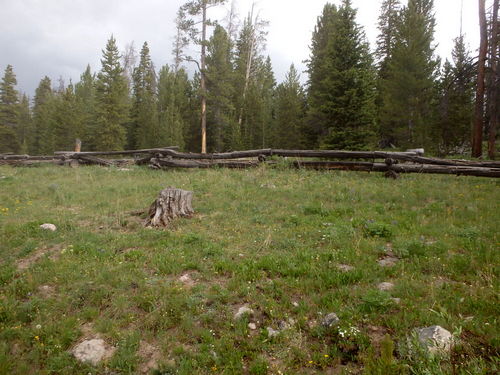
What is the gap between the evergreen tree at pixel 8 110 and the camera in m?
46.8

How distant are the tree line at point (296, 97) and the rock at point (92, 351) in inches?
643

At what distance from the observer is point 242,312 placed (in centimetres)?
411

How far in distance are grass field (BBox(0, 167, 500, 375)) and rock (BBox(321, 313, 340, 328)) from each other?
2.3 inches

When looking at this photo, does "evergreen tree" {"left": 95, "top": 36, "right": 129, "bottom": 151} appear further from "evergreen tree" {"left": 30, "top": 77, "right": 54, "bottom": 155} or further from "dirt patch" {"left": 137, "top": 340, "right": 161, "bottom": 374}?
"dirt patch" {"left": 137, "top": 340, "right": 161, "bottom": 374}

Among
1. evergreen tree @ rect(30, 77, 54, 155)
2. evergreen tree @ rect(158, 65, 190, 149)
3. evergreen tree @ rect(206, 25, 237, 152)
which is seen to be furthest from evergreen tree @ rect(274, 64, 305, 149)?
evergreen tree @ rect(30, 77, 54, 155)

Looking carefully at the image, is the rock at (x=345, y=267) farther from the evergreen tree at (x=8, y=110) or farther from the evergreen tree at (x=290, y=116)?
the evergreen tree at (x=8, y=110)

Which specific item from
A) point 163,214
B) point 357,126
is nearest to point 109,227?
point 163,214

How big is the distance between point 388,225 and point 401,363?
3.98 m

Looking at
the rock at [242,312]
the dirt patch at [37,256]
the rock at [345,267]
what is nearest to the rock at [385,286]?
the rock at [345,267]

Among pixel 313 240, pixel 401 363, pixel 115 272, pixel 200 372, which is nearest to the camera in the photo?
pixel 401 363

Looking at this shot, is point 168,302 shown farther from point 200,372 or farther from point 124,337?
point 200,372

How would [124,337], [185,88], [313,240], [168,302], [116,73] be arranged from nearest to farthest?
[124,337]
[168,302]
[313,240]
[116,73]
[185,88]

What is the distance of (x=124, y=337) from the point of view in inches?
152

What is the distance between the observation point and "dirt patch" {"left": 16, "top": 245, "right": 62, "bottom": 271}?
5.83 m
